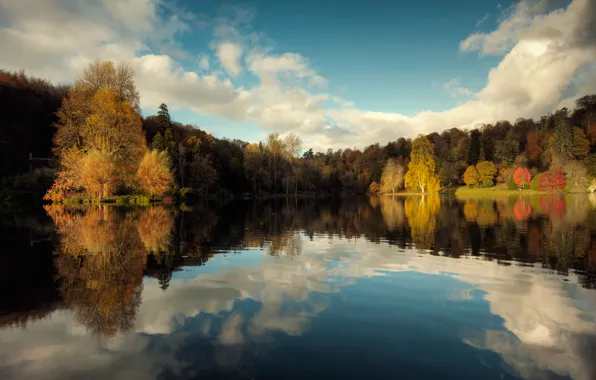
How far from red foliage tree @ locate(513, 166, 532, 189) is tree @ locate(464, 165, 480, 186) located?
420 inches

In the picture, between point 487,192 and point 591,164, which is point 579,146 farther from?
point 487,192

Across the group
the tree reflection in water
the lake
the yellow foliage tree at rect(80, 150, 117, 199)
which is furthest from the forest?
the lake

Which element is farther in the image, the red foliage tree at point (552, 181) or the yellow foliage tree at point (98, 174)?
the red foliage tree at point (552, 181)

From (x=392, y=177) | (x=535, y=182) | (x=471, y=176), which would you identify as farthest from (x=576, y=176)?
(x=392, y=177)

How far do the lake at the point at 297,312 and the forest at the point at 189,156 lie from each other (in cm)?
3569

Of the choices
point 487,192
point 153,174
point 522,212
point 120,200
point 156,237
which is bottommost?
point 156,237

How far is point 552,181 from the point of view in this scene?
7712 centimetres

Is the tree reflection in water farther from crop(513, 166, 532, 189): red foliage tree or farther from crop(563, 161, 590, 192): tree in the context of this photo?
crop(513, 166, 532, 189): red foliage tree

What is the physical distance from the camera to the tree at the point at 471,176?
9281cm

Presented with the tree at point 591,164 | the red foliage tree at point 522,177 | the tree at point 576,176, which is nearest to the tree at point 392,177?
the red foliage tree at point 522,177

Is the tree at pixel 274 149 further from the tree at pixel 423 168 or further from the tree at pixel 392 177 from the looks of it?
the tree at pixel 423 168

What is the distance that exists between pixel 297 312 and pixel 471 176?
97.1 m

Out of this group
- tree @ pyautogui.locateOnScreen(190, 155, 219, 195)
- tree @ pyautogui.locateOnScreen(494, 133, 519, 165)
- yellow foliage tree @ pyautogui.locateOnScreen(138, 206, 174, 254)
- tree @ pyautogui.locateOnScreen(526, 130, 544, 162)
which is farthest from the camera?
tree @ pyautogui.locateOnScreen(494, 133, 519, 165)

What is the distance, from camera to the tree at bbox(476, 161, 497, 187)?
91750 mm
